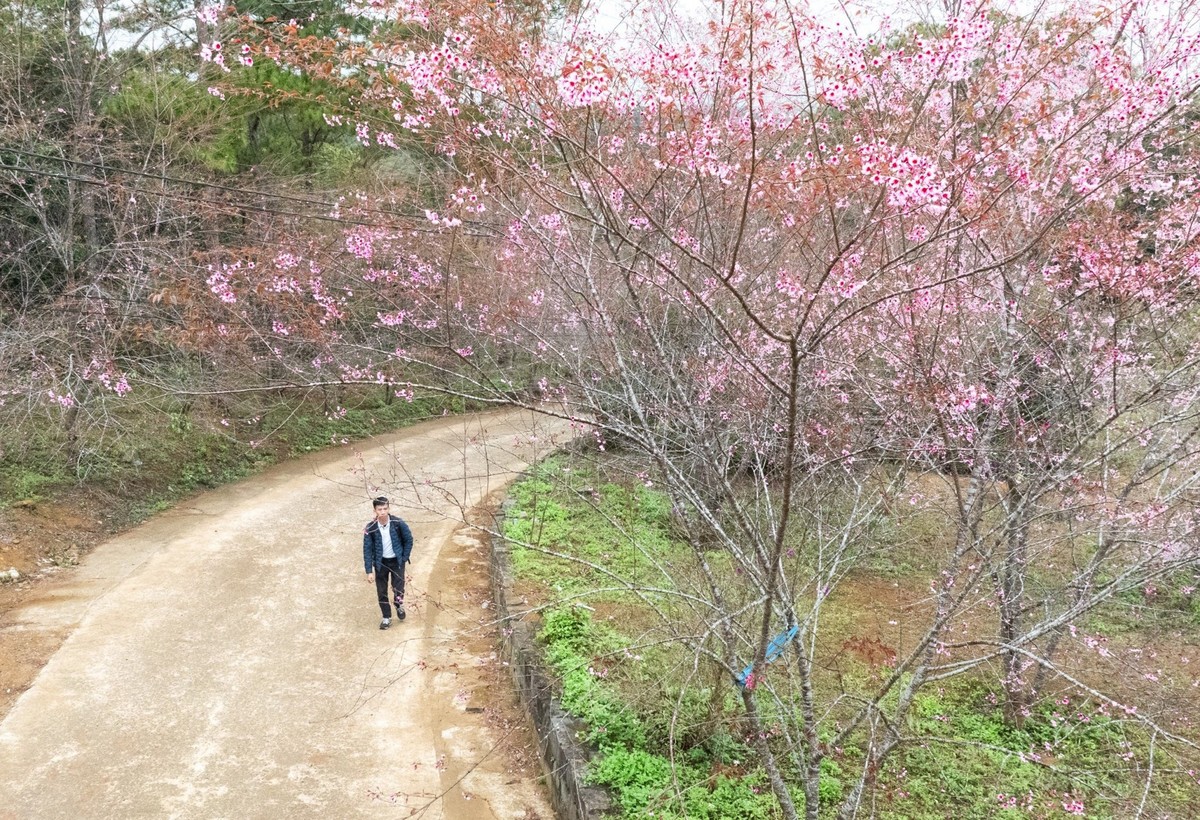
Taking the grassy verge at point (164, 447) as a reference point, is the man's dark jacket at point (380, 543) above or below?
below

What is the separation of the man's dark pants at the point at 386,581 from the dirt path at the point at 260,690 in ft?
0.96

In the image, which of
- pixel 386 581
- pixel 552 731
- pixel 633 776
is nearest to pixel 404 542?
pixel 386 581

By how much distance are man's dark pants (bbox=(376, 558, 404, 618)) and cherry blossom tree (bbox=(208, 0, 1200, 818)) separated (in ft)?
7.80

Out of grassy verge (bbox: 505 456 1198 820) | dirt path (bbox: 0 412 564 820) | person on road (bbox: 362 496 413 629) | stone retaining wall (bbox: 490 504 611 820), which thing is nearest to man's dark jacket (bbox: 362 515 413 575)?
person on road (bbox: 362 496 413 629)

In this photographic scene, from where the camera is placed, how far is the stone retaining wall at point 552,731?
14.0ft

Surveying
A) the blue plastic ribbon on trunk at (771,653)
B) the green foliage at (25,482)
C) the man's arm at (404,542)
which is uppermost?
the green foliage at (25,482)

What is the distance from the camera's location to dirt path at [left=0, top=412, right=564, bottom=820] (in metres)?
4.61

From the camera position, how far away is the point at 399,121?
191 inches

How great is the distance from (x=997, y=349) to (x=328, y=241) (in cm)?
1127

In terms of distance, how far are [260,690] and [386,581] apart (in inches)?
55.6

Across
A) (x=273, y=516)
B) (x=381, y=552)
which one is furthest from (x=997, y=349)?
(x=273, y=516)

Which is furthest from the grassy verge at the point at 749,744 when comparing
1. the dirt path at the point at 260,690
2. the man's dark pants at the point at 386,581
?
the man's dark pants at the point at 386,581

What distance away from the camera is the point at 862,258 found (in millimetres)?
4574

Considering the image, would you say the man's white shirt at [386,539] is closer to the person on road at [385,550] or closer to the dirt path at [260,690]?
the person on road at [385,550]
